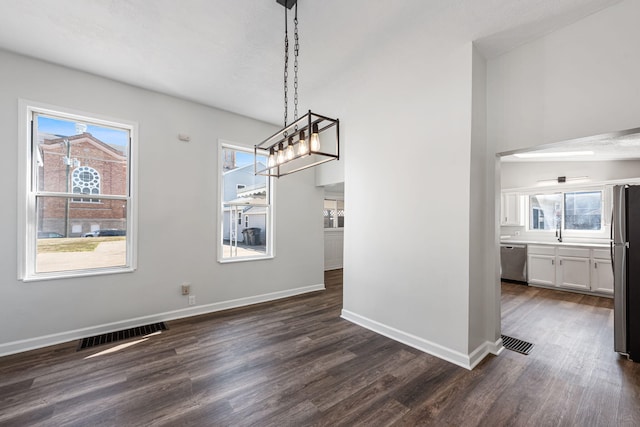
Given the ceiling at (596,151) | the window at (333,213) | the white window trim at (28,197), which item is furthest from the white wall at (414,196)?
the window at (333,213)

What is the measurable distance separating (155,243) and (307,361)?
250 centimetres

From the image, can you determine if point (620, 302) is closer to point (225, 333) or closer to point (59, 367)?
point (225, 333)

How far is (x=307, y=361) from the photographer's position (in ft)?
8.46

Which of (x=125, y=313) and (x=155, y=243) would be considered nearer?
(x=125, y=313)

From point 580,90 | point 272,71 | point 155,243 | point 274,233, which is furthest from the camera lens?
point 274,233

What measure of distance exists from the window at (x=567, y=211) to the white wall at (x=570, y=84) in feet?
13.9

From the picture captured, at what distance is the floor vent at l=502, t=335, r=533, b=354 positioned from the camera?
2.79 meters

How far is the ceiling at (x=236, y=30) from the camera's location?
2.17 m

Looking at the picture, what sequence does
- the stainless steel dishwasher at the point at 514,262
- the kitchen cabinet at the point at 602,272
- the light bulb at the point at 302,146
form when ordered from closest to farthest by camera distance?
the light bulb at the point at 302,146
the kitchen cabinet at the point at 602,272
the stainless steel dishwasher at the point at 514,262

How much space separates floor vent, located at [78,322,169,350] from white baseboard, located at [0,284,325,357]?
0.22 ft

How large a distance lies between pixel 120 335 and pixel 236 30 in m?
3.54

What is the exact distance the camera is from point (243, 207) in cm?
447

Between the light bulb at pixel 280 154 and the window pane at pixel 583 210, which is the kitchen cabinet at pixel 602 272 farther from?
the light bulb at pixel 280 154

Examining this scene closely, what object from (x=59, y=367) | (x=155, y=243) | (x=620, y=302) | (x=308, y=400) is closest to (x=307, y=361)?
(x=308, y=400)
